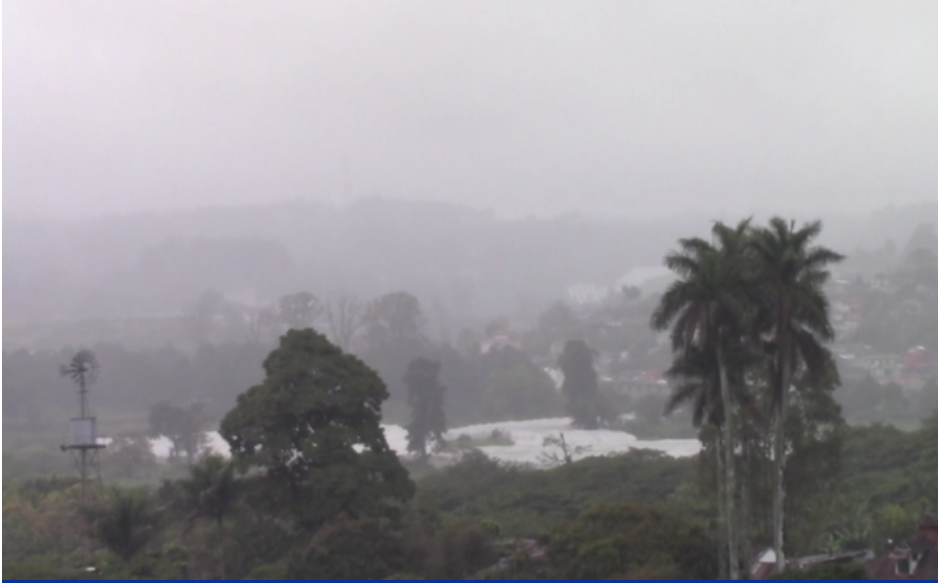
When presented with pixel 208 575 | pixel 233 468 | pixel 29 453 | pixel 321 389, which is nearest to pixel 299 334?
pixel 321 389

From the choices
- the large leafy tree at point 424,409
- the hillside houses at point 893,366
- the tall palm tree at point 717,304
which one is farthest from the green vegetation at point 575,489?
the hillside houses at point 893,366

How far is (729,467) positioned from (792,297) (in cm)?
478

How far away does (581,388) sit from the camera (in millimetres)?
86750

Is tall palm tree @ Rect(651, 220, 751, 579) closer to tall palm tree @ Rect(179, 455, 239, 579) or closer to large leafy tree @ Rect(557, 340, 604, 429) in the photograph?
tall palm tree @ Rect(179, 455, 239, 579)

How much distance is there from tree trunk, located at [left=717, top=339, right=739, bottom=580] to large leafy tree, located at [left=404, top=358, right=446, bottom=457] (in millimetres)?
40146

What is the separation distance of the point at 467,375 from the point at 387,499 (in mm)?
56714

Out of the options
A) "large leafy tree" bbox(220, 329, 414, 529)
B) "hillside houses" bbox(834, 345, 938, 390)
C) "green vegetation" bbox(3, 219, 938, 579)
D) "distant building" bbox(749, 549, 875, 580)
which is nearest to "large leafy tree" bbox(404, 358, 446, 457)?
"green vegetation" bbox(3, 219, 938, 579)

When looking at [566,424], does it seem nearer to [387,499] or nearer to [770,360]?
[387,499]

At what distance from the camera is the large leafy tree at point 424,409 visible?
236 feet

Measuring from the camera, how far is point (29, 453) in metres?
75.1

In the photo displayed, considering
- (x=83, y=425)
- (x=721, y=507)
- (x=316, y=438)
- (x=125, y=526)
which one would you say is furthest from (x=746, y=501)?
(x=83, y=425)

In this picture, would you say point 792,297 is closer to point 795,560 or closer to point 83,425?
point 795,560

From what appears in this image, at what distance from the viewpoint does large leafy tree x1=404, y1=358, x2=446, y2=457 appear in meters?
71.9

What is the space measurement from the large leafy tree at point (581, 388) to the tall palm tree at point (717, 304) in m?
52.7
